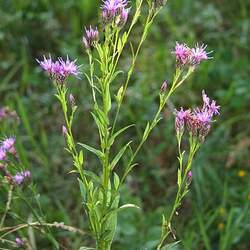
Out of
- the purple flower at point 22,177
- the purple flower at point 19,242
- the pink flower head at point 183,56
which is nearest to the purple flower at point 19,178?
the purple flower at point 22,177

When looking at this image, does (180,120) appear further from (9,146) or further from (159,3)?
(9,146)

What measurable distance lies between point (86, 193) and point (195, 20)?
1.96 m

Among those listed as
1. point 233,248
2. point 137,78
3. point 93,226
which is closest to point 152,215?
point 233,248

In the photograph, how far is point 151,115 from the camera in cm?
252

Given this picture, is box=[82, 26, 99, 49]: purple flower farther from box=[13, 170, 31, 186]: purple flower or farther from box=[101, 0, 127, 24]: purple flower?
box=[13, 170, 31, 186]: purple flower

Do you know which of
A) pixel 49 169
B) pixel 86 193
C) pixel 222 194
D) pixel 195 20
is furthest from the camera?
pixel 195 20

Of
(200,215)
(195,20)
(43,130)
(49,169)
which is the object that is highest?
(195,20)

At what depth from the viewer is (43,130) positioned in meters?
2.48

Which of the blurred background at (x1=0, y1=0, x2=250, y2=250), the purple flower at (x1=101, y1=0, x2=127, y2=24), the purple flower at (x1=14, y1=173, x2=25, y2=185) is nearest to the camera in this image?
the purple flower at (x1=101, y1=0, x2=127, y2=24)

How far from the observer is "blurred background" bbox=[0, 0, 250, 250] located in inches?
80.4

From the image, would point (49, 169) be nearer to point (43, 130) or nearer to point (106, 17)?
point (43, 130)

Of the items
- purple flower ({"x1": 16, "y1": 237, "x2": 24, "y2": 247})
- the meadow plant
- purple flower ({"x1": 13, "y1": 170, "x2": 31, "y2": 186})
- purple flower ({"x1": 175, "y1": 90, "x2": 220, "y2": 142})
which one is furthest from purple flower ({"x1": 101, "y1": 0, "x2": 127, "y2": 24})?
purple flower ({"x1": 16, "y1": 237, "x2": 24, "y2": 247})

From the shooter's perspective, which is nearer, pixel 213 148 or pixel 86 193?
pixel 86 193

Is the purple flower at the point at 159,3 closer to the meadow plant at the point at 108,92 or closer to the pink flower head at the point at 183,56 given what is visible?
the meadow plant at the point at 108,92
